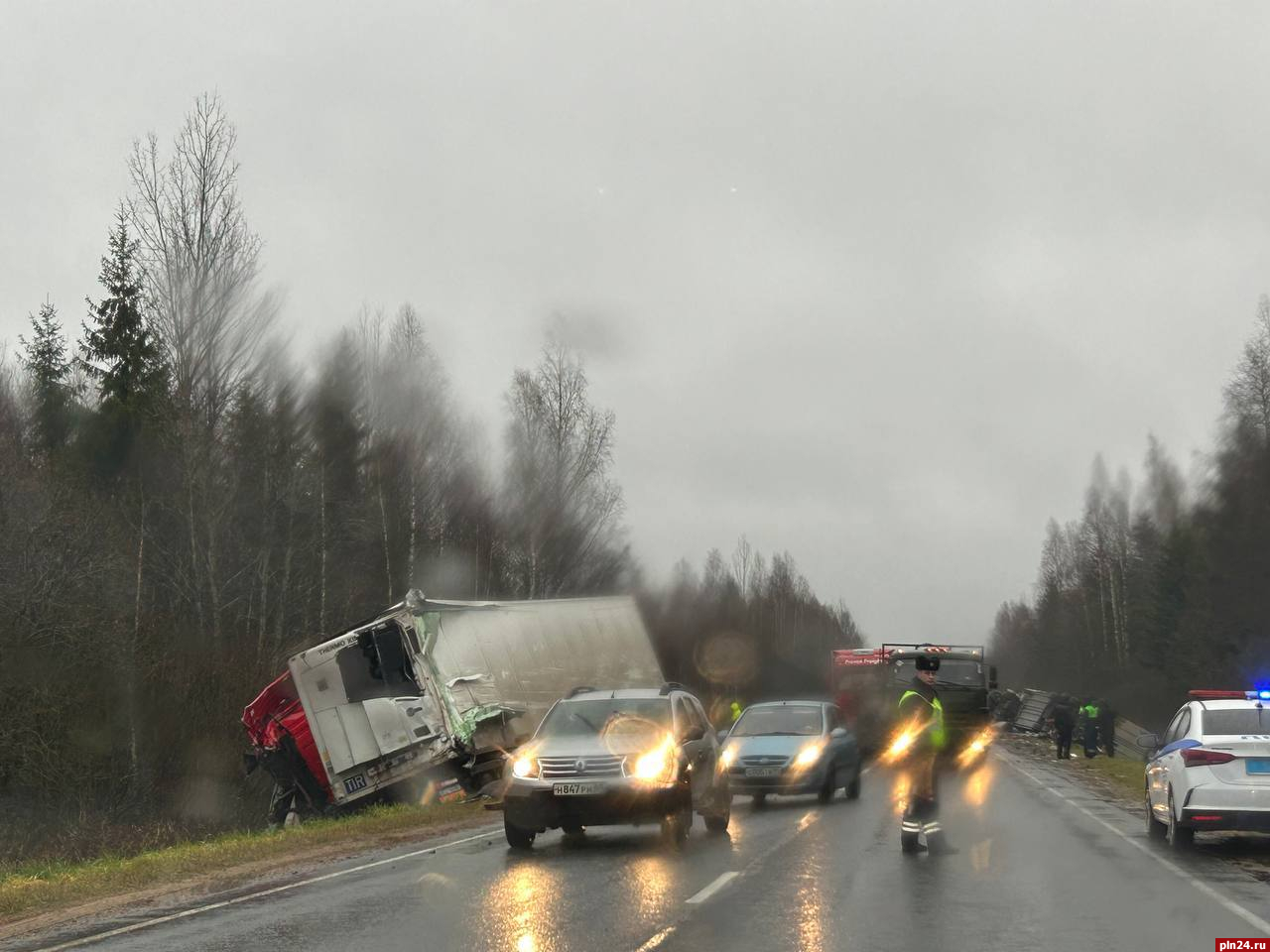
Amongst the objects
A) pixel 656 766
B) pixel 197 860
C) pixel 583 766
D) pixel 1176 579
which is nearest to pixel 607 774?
pixel 583 766

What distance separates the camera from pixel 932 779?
13953 mm

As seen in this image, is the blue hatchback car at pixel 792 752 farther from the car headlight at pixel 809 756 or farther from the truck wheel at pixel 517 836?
the truck wheel at pixel 517 836

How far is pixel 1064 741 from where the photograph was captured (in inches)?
1430

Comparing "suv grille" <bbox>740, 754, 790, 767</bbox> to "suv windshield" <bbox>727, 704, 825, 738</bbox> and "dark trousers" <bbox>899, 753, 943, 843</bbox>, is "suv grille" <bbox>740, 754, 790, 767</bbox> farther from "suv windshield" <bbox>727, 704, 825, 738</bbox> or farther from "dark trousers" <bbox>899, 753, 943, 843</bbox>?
"dark trousers" <bbox>899, 753, 943, 843</bbox>

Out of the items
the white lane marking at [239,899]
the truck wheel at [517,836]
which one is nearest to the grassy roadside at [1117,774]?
the truck wheel at [517,836]

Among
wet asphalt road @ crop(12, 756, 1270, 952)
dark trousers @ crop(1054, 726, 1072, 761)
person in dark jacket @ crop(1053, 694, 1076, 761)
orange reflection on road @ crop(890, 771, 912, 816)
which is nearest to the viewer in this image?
wet asphalt road @ crop(12, 756, 1270, 952)

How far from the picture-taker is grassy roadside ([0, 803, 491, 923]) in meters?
12.1

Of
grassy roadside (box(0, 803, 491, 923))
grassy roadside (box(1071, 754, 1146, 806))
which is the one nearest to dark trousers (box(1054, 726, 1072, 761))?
grassy roadside (box(1071, 754, 1146, 806))

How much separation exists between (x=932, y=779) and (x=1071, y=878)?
218cm

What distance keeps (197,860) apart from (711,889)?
6.19 m

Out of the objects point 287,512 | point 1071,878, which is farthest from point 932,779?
point 287,512

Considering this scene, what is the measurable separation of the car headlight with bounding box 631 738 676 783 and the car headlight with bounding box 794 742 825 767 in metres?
6.36

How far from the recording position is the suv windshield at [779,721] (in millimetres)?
21797

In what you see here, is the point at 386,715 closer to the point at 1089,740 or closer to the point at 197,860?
the point at 197,860
